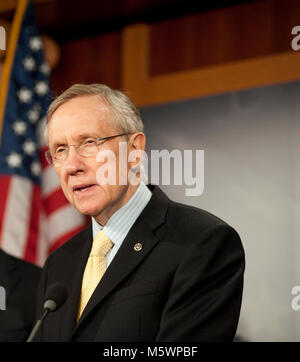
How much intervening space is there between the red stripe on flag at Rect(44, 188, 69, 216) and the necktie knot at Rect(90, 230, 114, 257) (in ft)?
5.13

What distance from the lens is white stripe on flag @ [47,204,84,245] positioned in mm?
3404

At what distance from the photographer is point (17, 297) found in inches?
98.9

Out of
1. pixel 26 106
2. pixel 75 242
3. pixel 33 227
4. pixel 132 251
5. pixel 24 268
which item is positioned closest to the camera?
pixel 132 251

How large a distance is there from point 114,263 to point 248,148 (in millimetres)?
1028

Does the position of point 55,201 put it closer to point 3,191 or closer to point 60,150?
point 3,191

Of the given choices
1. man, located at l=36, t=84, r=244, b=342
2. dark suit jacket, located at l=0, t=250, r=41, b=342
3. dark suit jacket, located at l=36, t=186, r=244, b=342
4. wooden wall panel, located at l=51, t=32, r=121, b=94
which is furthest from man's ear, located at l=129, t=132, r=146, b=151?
wooden wall panel, located at l=51, t=32, r=121, b=94

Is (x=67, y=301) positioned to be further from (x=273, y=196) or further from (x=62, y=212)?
(x=62, y=212)

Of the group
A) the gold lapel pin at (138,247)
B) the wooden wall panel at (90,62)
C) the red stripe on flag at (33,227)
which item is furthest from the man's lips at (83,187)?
the wooden wall panel at (90,62)

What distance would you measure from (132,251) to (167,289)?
0.17m

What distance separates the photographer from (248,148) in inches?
102

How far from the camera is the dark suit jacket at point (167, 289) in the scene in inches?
64.7

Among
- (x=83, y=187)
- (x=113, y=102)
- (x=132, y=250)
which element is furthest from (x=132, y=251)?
(x=113, y=102)

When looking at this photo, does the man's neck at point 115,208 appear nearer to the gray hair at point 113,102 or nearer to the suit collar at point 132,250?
the suit collar at point 132,250
